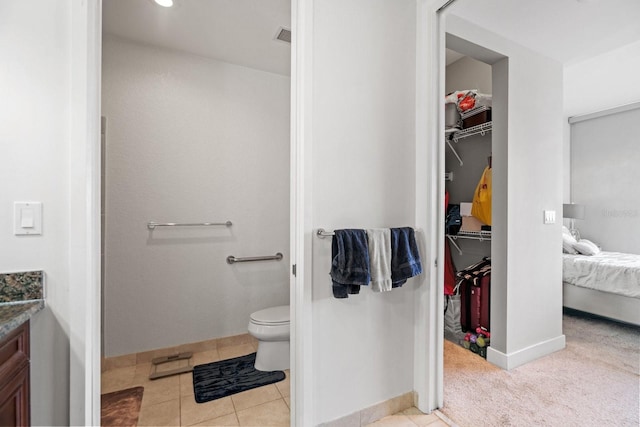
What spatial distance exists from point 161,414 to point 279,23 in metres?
2.61

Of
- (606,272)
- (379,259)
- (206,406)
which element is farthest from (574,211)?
(206,406)

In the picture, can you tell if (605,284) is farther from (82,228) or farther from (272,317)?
(82,228)

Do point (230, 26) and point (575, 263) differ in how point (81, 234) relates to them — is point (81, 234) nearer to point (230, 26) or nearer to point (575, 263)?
point (230, 26)

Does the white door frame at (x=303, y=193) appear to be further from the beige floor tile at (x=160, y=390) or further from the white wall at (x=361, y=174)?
the beige floor tile at (x=160, y=390)

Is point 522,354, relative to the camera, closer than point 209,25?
No

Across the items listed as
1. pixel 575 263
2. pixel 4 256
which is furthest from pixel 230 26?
pixel 575 263

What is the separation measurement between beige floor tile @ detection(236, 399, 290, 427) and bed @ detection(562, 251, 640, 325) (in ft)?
10.3

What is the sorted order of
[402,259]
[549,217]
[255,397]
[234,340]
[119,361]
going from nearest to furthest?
1. [402,259]
2. [255,397]
3. [119,361]
4. [549,217]
5. [234,340]

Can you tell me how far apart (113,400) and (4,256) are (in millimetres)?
1335

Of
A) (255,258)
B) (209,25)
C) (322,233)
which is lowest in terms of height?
(255,258)

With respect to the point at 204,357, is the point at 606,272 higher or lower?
higher

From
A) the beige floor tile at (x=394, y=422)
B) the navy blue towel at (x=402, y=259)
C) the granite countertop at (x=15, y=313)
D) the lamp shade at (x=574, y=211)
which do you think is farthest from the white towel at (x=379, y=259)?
the lamp shade at (x=574, y=211)

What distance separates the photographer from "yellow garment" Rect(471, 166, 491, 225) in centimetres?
248

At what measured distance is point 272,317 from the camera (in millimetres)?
2176
